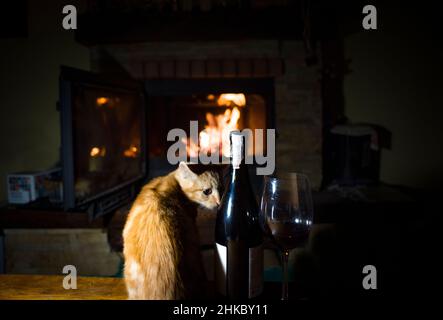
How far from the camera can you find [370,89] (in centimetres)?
314

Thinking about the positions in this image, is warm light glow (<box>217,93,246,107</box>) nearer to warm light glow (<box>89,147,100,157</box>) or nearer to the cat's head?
warm light glow (<box>89,147,100,157</box>)

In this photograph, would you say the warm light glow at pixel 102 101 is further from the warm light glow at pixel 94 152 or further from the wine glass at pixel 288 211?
the wine glass at pixel 288 211

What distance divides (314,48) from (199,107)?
1.05 metres

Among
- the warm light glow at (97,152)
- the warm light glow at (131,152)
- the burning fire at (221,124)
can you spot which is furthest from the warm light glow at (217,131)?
the warm light glow at (97,152)

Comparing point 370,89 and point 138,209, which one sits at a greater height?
point 370,89

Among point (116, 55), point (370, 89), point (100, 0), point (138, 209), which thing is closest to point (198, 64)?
point (116, 55)

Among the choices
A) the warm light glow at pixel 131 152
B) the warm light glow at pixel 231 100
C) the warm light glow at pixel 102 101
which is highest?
the warm light glow at pixel 231 100

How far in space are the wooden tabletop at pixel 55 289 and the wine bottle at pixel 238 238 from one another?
244mm

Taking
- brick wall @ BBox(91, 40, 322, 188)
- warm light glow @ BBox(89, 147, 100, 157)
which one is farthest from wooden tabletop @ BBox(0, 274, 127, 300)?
brick wall @ BBox(91, 40, 322, 188)

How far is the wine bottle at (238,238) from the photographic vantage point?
0.72 meters

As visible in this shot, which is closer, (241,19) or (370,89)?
(241,19)
